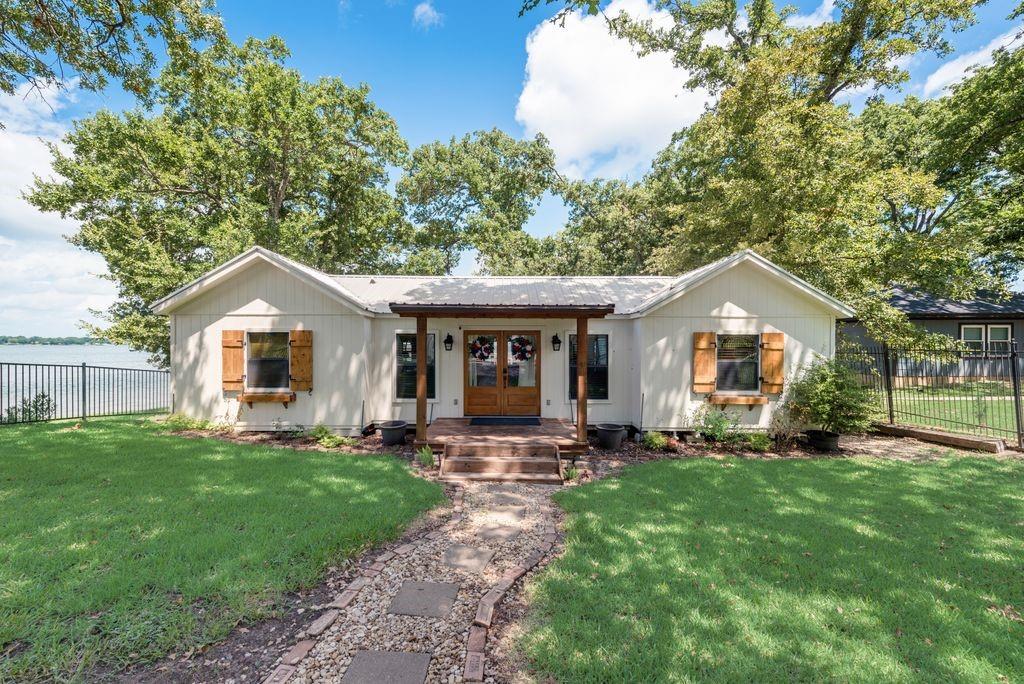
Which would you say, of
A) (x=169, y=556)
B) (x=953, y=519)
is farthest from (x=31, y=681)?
(x=953, y=519)

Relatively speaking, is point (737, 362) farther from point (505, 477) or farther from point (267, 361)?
point (267, 361)

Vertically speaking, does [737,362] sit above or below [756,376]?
above

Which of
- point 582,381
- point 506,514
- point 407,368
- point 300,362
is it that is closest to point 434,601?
point 506,514

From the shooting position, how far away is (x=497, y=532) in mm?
4883

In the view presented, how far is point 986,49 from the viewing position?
1246cm

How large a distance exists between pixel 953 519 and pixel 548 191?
22.0 m

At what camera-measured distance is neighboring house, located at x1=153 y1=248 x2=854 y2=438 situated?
358 inches

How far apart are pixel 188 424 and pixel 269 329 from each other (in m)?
2.69

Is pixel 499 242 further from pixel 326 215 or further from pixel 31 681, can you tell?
pixel 31 681

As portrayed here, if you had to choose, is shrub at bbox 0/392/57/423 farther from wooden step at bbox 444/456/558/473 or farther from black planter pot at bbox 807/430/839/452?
black planter pot at bbox 807/430/839/452

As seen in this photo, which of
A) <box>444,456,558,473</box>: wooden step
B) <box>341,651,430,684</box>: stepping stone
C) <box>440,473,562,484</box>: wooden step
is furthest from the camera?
<box>444,456,558,473</box>: wooden step

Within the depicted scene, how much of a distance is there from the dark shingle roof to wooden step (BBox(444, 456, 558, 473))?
17958mm

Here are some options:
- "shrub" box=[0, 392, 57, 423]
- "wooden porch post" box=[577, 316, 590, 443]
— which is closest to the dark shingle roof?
"wooden porch post" box=[577, 316, 590, 443]

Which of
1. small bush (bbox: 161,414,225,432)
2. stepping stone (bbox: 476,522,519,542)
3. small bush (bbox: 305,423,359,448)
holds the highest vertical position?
small bush (bbox: 161,414,225,432)
